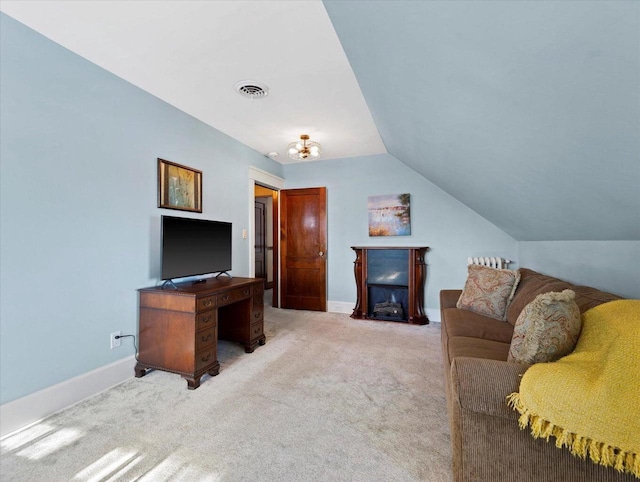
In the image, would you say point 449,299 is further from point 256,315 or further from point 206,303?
point 206,303

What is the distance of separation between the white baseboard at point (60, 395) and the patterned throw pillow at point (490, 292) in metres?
2.98

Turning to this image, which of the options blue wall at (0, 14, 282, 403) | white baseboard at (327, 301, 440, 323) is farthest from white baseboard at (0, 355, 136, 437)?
white baseboard at (327, 301, 440, 323)

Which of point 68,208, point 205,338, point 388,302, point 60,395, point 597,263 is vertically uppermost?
point 68,208

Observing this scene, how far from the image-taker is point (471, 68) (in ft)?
4.14

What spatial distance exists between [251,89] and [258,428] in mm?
2569

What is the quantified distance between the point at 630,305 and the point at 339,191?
3821 mm

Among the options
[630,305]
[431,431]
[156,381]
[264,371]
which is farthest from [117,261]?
[630,305]

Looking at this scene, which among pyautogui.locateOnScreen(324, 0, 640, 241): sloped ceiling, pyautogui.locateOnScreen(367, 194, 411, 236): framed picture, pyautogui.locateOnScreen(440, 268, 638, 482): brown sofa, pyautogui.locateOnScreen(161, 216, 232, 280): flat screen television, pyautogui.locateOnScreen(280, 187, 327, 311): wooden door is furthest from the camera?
pyautogui.locateOnScreen(280, 187, 327, 311): wooden door

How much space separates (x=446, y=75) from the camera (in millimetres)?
1445

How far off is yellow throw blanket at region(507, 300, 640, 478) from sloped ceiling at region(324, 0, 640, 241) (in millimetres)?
712

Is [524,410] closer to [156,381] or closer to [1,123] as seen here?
[156,381]

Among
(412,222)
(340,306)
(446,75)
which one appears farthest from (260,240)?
(446,75)

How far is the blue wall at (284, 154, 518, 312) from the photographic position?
4.04 m

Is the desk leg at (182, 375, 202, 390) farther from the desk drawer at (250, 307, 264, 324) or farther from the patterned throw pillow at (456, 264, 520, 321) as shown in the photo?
the patterned throw pillow at (456, 264, 520, 321)
